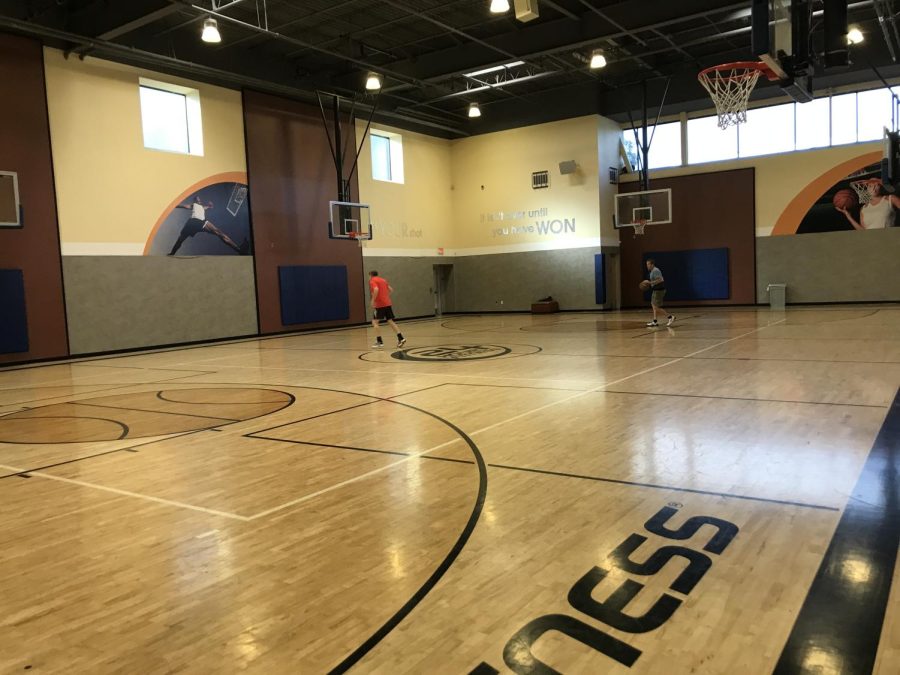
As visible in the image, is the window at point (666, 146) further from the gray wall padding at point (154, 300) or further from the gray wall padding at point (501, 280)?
the gray wall padding at point (154, 300)

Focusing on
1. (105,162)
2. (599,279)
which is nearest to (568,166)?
(599,279)

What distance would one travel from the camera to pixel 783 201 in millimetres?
23109

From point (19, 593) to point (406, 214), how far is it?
75.5 ft

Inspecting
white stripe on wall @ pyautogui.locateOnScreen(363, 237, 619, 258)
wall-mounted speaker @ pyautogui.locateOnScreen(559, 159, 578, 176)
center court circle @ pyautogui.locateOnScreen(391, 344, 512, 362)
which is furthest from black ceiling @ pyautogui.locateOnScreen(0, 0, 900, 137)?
center court circle @ pyautogui.locateOnScreen(391, 344, 512, 362)

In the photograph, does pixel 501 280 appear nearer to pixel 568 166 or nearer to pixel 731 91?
pixel 568 166

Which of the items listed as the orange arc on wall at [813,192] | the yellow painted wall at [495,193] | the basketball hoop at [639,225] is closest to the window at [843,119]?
the orange arc on wall at [813,192]

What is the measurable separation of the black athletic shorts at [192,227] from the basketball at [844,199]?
1944 centimetres

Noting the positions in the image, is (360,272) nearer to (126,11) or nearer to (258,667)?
(126,11)

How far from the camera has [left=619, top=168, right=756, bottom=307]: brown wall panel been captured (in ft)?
78.1

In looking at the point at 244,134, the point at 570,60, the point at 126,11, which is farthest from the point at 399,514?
the point at 570,60

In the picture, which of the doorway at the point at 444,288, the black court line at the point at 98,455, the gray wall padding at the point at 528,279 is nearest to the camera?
the black court line at the point at 98,455

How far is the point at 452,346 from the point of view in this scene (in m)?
15.0

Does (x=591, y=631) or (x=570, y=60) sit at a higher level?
(x=570, y=60)

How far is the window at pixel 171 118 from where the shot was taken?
688 inches
